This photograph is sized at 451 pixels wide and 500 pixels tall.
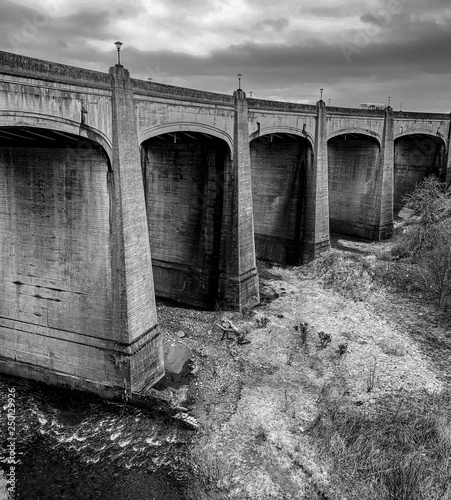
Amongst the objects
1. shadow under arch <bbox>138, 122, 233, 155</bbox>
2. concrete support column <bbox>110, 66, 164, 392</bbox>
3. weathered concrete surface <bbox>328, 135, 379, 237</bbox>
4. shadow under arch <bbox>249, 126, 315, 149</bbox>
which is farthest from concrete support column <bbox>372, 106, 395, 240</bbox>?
concrete support column <bbox>110, 66, 164, 392</bbox>

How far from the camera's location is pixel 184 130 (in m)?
20.4

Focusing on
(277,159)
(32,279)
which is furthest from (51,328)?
(277,159)

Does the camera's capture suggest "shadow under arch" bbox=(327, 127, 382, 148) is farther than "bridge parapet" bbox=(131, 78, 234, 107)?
Yes

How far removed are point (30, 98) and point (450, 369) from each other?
20.1m

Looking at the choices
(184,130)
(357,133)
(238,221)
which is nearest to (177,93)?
(184,130)

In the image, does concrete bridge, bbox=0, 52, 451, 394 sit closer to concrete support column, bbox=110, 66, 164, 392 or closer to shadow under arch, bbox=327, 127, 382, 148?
concrete support column, bbox=110, 66, 164, 392

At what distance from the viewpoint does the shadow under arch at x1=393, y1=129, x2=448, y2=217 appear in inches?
1793

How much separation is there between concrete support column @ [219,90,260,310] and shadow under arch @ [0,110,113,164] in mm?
9622

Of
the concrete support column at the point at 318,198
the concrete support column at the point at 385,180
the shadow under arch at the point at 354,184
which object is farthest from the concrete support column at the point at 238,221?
the concrete support column at the point at 385,180

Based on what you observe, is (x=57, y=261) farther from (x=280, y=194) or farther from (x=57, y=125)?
(x=280, y=194)

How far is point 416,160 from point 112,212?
41.0m

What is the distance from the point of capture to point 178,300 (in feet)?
89.2

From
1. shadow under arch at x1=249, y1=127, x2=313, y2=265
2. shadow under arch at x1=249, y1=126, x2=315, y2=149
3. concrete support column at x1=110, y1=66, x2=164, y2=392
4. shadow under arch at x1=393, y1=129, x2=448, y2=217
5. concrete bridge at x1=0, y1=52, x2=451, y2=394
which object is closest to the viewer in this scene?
concrete bridge at x1=0, y1=52, x2=451, y2=394

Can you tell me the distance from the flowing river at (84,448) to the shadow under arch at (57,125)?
937cm
